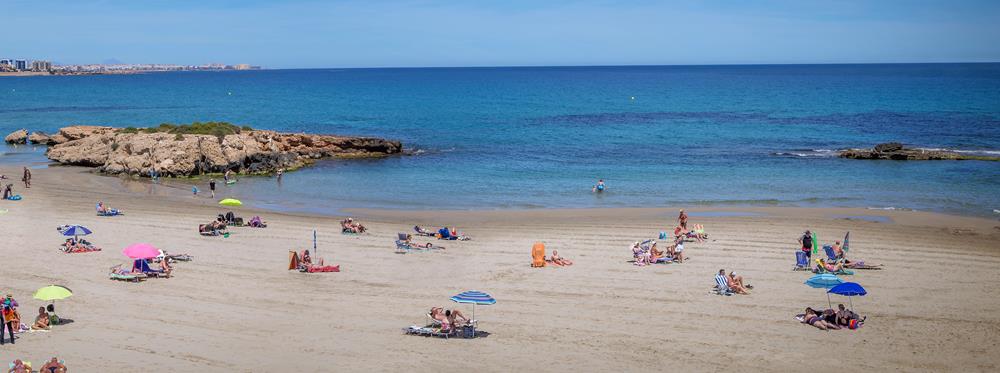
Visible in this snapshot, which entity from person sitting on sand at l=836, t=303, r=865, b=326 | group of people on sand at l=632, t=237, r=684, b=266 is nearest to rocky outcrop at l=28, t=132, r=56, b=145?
group of people on sand at l=632, t=237, r=684, b=266

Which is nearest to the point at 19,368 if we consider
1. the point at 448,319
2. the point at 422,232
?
the point at 448,319

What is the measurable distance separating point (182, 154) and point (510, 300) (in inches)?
1180

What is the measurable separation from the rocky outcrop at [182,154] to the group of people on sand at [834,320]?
34.4 m

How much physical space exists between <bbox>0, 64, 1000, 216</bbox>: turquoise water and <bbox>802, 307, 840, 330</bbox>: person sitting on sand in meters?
18.0

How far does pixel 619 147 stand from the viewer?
2329 inches

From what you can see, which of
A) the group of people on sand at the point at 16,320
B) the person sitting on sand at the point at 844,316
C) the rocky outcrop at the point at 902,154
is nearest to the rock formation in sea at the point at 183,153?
the group of people on sand at the point at 16,320

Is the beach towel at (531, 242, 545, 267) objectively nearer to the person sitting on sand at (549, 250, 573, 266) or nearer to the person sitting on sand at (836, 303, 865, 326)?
the person sitting on sand at (549, 250, 573, 266)

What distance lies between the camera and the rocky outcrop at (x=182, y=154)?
44438 mm

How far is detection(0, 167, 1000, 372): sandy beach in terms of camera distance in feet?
53.8

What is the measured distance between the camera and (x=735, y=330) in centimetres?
1805

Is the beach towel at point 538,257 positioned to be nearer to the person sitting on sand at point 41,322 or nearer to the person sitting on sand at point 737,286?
the person sitting on sand at point 737,286

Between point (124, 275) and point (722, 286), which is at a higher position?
point (722, 286)

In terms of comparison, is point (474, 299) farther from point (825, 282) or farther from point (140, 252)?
point (140, 252)

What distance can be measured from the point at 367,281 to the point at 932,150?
146ft
